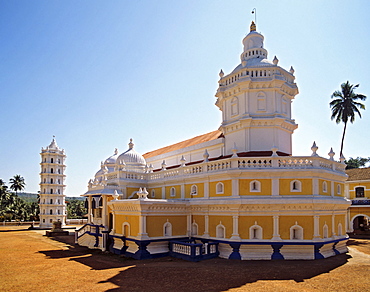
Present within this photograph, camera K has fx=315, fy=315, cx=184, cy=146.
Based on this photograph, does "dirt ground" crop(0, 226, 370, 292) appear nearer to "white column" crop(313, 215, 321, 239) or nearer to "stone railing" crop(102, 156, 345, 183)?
"white column" crop(313, 215, 321, 239)

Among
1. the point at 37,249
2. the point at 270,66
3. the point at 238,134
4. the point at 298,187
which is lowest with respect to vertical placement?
the point at 37,249

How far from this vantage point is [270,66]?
83.0ft

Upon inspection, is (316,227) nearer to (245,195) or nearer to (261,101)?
(245,195)

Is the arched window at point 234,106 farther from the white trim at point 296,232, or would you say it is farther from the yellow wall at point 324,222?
the yellow wall at point 324,222

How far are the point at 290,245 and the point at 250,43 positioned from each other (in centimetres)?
1752

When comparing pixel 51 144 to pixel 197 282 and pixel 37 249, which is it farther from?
pixel 197 282

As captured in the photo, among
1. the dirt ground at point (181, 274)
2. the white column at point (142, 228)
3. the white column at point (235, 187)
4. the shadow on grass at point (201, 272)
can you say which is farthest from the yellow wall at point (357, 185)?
the white column at point (142, 228)

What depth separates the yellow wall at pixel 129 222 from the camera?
72.8 ft

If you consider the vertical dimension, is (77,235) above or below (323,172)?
below

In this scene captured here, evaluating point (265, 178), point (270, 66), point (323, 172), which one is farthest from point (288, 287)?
point (270, 66)

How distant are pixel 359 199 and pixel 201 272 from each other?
32368mm

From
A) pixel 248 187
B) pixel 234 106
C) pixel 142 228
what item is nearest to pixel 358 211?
pixel 234 106

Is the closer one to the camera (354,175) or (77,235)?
(77,235)

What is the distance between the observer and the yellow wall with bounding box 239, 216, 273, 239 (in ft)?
67.1
